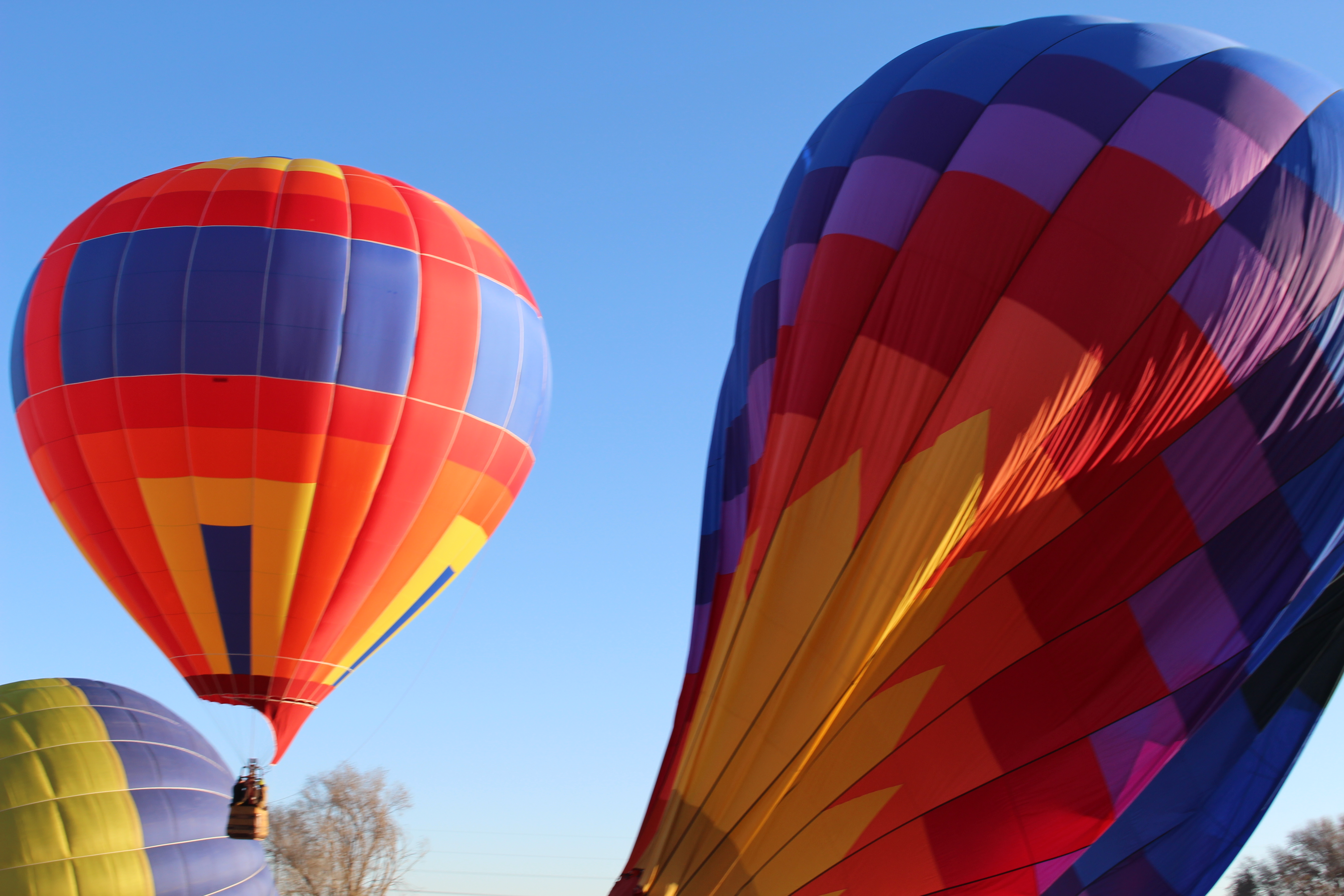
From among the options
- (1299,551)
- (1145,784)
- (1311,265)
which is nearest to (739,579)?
(1145,784)

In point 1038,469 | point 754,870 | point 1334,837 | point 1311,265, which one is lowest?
point 754,870

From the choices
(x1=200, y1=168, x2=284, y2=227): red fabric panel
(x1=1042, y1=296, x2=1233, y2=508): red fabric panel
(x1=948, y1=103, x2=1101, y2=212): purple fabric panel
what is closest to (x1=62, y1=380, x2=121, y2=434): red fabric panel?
(x1=200, y1=168, x2=284, y2=227): red fabric panel

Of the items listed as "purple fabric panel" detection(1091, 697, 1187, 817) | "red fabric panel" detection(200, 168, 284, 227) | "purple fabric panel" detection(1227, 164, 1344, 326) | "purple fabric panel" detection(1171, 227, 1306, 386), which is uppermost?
"red fabric panel" detection(200, 168, 284, 227)

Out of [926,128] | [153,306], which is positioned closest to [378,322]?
[153,306]

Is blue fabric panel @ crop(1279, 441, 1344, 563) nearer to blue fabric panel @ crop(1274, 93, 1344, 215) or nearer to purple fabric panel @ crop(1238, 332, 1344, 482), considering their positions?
purple fabric panel @ crop(1238, 332, 1344, 482)

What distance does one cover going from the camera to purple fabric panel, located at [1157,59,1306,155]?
6.06 m

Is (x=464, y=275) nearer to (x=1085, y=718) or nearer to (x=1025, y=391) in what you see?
(x=1025, y=391)

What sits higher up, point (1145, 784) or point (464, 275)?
point (464, 275)

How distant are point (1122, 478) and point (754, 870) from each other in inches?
98.3

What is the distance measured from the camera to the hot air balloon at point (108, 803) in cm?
980

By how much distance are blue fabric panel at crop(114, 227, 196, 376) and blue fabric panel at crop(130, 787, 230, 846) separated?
3.72m

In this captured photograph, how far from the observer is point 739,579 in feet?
20.1

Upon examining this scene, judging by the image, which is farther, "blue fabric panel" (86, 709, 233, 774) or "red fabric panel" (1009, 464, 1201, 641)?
"blue fabric panel" (86, 709, 233, 774)

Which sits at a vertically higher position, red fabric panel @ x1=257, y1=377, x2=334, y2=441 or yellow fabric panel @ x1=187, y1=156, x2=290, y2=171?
yellow fabric panel @ x1=187, y1=156, x2=290, y2=171
